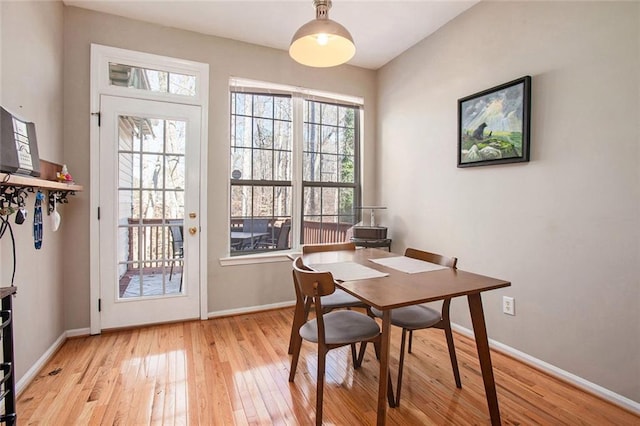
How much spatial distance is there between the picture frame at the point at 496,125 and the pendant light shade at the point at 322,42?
1.24 m

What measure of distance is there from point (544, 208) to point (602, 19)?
1133 millimetres

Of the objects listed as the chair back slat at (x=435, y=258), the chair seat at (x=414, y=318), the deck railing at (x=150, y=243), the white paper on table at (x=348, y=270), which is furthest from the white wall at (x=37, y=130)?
the chair back slat at (x=435, y=258)

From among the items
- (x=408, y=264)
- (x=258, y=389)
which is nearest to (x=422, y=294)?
(x=408, y=264)

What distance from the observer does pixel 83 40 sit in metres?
2.57

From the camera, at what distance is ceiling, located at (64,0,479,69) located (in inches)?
Result: 99.0

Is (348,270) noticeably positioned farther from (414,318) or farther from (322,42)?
(322,42)

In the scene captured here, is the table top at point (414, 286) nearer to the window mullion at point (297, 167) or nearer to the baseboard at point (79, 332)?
the window mullion at point (297, 167)

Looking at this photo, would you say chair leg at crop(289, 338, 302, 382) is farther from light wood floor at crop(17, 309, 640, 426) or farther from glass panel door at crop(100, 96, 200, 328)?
glass panel door at crop(100, 96, 200, 328)

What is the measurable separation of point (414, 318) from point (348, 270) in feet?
1.55

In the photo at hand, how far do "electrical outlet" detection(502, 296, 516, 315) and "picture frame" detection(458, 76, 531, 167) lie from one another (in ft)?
3.32


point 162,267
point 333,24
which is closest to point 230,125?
point 162,267

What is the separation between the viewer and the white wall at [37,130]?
1741 millimetres

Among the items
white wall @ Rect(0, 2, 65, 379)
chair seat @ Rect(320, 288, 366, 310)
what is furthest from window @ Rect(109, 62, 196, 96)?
chair seat @ Rect(320, 288, 366, 310)

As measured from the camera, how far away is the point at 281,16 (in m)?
2.68
